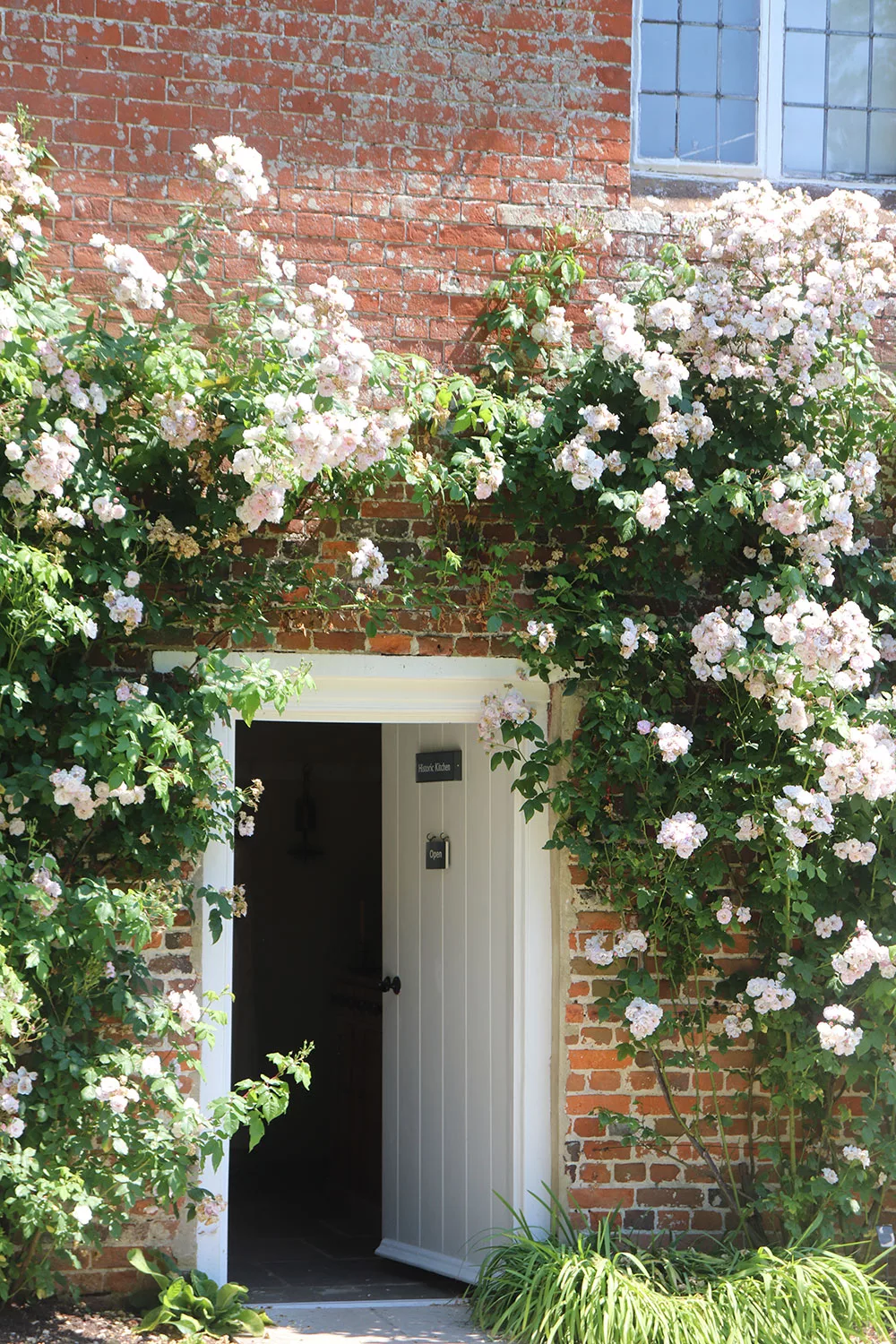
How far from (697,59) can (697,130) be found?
29cm

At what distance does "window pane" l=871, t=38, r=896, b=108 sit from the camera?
19.9 ft

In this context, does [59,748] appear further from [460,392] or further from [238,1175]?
[238,1175]

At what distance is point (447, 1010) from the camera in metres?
5.91

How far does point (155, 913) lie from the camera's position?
4574 millimetres

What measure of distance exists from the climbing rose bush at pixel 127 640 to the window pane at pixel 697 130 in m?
1.86

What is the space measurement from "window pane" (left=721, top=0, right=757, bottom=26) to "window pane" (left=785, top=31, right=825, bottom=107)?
6.7 inches

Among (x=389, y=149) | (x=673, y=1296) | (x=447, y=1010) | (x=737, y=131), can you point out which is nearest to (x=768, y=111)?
(x=737, y=131)

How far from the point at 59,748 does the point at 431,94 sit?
2760mm

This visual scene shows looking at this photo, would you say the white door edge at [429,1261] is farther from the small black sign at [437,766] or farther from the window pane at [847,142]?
the window pane at [847,142]

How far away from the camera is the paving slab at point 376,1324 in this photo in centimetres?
484

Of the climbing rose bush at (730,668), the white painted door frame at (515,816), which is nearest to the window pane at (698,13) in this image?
the climbing rose bush at (730,668)

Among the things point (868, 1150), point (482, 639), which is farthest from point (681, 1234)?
point (482, 639)

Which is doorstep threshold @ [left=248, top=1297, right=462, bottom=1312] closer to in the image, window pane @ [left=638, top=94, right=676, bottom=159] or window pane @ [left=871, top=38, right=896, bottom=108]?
window pane @ [left=638, top=94, right=676, bottom=159]

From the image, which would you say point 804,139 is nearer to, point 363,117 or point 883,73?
point 883,73
